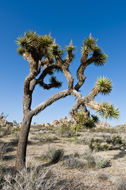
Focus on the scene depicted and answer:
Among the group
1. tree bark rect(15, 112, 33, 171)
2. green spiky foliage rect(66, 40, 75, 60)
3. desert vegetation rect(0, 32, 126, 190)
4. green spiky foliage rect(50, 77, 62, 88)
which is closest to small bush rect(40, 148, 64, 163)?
desert vegetation rect(0, 32, 126, 190)

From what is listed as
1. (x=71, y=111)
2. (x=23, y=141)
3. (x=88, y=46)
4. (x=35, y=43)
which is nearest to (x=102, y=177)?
(x=71, y=111)

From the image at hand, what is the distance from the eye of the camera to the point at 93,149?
1147 centimetres

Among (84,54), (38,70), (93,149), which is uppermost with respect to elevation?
(84,54)

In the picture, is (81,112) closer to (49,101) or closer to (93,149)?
(49,101)

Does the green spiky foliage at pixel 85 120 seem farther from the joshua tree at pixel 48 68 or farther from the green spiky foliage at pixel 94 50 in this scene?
the green spiky foliage at pixel 94 50

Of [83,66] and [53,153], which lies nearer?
[83,66]

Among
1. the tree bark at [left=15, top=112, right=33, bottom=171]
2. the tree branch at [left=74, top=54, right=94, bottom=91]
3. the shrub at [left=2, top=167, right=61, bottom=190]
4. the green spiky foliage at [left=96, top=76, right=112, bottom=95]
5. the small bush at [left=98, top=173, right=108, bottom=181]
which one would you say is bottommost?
the small bush at [left=98, top=173, right=108, bottom=181]

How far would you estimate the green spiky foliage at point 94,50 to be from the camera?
6.90 meters

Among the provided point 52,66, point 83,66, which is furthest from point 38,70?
point 83,66

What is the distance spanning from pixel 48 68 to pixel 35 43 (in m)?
1.25

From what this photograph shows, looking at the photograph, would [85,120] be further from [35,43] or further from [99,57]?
[35,43]

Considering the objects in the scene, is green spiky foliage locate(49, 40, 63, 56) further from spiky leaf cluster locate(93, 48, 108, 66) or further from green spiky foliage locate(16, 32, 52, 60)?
spiky leaf cluster locate(93, 48, 108, 66)

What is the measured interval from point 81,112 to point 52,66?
8.41ft

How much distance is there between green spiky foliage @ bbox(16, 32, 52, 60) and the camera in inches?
276
